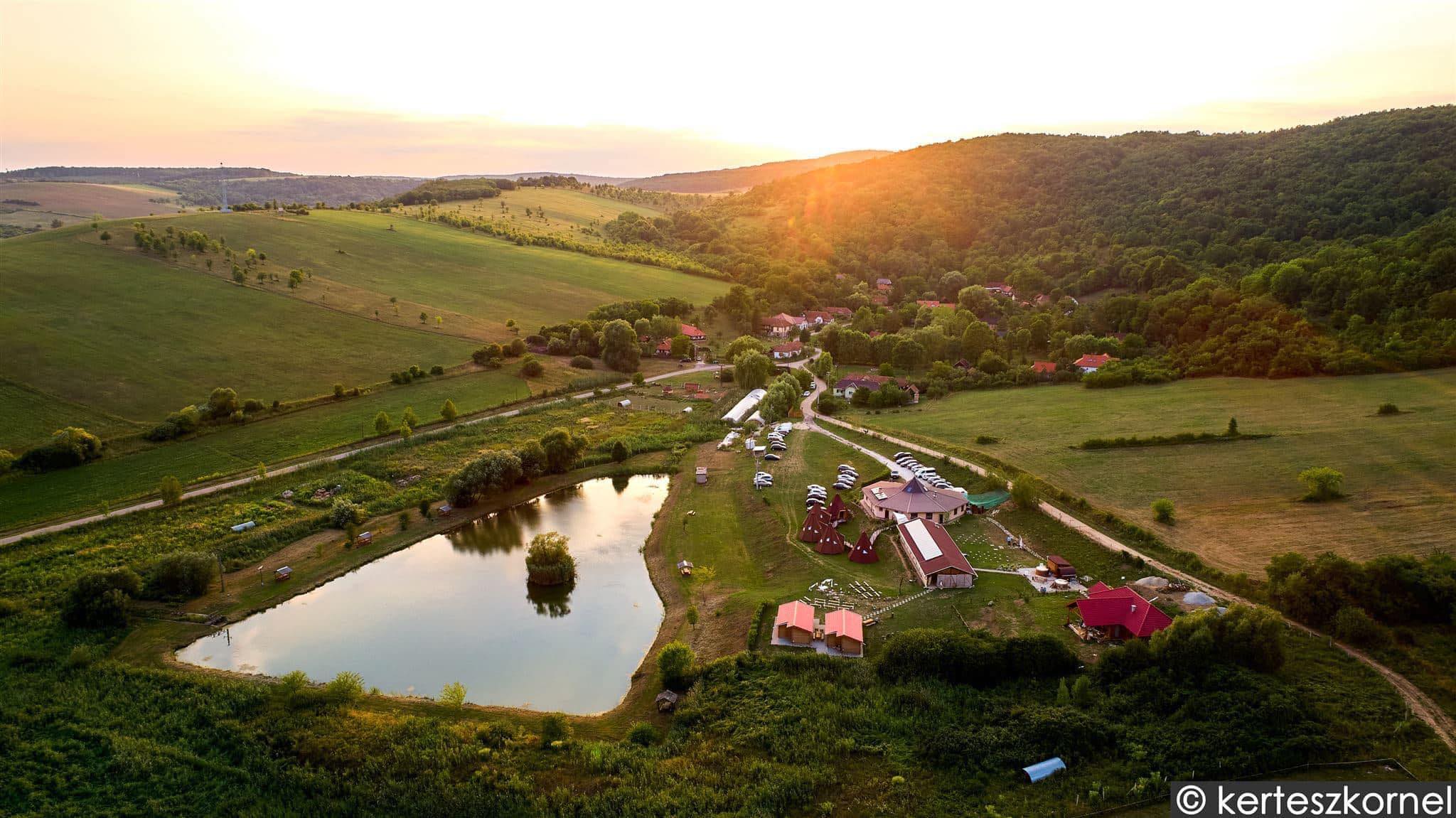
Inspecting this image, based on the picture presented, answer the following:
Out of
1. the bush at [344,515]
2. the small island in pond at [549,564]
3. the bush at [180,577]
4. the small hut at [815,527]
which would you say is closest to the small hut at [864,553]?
the small hut at [815,527]

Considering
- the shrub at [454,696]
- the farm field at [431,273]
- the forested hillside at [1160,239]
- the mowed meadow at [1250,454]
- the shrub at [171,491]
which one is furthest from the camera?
the farm field at [431,273]

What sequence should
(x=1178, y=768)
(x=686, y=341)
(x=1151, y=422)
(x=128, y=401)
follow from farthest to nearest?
(x=686, y=341) → (x=128, y=401) → (x=1151, y=422) → (x=1178, y=768)

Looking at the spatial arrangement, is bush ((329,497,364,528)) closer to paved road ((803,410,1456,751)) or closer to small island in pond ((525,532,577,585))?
small island in pond ((525,532,577,585))

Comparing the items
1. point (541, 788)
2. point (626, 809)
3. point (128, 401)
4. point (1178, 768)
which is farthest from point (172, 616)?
point (1178, 768)

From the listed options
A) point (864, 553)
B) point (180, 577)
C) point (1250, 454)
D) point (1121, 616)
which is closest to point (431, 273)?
point (180, 577)

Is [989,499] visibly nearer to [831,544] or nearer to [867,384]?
[831,544]

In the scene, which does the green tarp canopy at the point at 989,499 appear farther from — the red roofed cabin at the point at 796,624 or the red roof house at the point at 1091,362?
the red roof house at the point at 1091,362

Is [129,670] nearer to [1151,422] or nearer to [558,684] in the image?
[558,684]
